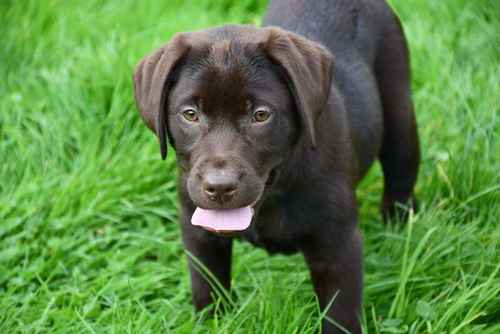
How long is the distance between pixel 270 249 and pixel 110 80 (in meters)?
2.01

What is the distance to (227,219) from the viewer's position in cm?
321

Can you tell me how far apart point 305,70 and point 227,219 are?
2.04 ft

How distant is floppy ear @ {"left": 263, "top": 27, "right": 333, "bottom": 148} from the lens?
3.15 metres

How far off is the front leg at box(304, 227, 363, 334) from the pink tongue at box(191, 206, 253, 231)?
369 millimetres

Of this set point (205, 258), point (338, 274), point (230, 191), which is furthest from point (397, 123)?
point (230, 191)

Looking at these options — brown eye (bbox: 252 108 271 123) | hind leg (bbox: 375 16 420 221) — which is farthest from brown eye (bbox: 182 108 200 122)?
hind leg (bbox: 375 16 420 221)

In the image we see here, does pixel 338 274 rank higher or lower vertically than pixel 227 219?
lower

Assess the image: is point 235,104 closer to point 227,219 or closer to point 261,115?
point 261,115

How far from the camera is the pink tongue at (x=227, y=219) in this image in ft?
10.5

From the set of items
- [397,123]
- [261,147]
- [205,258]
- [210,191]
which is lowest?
[205,258]

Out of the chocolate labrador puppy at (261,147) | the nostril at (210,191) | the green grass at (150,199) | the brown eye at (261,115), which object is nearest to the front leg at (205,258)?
the chocolate labrador puppy at (261,147)

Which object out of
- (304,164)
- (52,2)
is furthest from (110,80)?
(304,164)

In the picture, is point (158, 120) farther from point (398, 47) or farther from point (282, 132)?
point (398, 47)

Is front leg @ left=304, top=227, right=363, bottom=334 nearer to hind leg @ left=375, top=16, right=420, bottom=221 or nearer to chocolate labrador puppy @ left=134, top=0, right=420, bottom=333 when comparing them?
chocolate labrador puppy @ left=134, top=0, right=420, bottom=333
